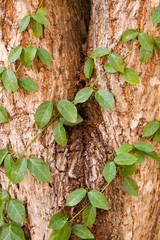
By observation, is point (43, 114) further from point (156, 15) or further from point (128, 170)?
point (156, 15)

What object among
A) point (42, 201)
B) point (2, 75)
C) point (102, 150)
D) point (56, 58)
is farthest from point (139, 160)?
point (2, 75)

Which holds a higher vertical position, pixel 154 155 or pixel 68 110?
pixel 68 110

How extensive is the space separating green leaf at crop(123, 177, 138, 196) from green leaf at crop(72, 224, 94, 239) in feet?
0.73

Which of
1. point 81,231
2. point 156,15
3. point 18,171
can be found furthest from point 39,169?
point 156,15

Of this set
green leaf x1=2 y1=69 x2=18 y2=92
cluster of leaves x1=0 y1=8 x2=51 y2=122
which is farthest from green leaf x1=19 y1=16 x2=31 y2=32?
green leaf x1=2 y1=69 x2=18 y2=92

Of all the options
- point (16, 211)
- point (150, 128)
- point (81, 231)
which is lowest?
point (81, 231)

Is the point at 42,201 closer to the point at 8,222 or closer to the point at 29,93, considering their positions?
the point at 8,222

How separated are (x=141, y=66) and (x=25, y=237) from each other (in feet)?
2.76

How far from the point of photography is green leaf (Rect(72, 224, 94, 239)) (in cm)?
84

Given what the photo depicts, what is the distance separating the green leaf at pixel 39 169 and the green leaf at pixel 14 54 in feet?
1.26

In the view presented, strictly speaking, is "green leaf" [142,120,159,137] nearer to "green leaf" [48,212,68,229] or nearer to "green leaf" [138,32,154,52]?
"green leaf" [138,32,154,52]

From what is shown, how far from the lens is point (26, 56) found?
0.82 meters

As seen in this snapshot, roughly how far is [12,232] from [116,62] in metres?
0.77

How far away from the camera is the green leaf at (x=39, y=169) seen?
0.82 m
